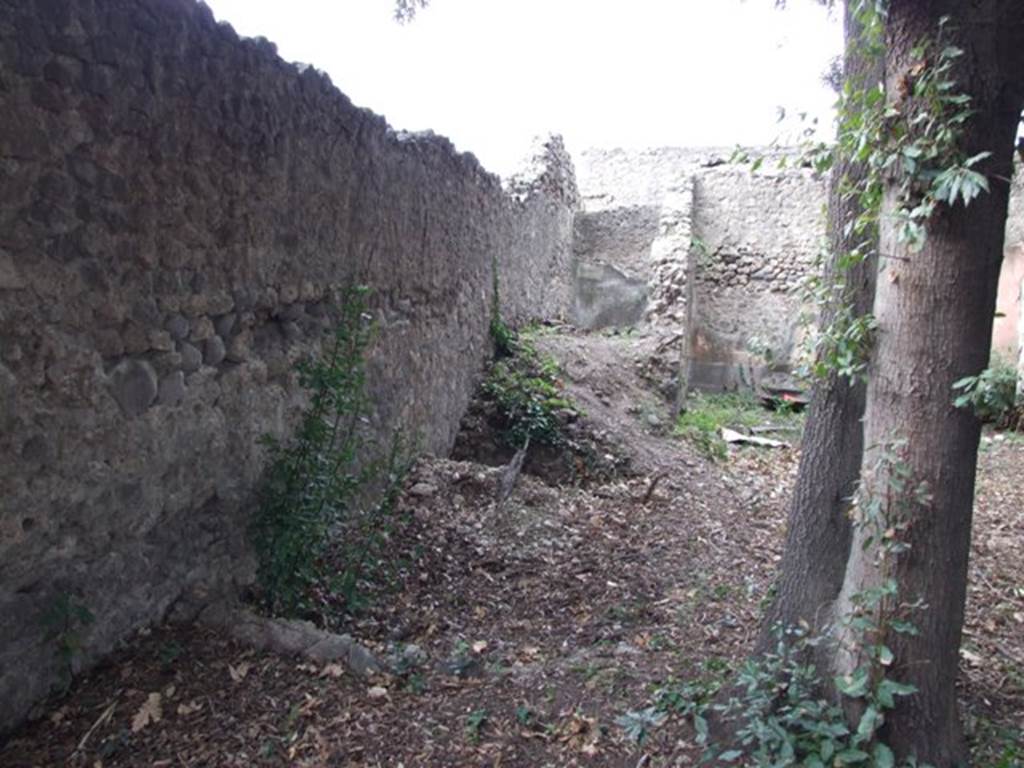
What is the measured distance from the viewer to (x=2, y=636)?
7.84 ft

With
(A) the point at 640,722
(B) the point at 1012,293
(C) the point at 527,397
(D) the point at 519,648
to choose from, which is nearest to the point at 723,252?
(B) the point at 1012,293

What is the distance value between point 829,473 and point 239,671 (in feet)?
7.64

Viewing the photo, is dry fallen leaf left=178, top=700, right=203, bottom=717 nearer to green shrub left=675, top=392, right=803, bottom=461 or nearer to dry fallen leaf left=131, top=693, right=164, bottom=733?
dry fallen leaf left=131, top=693, right=164, bottom=733

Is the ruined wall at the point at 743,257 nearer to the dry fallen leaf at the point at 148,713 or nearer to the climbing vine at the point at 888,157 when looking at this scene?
the climbing vine at the point at 888,157

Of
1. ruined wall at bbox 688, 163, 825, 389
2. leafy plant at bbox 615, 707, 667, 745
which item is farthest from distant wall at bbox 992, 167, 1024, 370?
leafy plant at bbox 615, 707, 667, 745

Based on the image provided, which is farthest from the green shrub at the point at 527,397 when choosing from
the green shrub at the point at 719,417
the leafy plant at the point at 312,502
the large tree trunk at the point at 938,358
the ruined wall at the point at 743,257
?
the ruined wall at the point at 743,257

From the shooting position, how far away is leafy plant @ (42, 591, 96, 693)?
2578mm

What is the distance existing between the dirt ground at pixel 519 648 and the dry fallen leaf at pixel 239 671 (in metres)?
0.01

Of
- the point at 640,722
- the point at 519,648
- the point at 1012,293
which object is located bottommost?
→ the point at 519,648

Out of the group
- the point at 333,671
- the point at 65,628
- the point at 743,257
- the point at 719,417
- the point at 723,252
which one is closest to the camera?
the point at 65,628

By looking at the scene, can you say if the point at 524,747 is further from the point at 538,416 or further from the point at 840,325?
the point at 538,416

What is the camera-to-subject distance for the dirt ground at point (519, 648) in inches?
104

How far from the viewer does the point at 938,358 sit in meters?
2.38

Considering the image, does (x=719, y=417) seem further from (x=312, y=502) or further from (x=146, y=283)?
(x=146, y=283)
